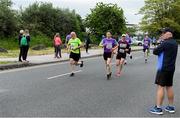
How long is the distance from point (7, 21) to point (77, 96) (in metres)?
35.2

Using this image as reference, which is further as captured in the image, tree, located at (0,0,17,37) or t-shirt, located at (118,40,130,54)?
tree, located at (0,0,17,37)

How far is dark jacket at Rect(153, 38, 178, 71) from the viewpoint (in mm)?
9863

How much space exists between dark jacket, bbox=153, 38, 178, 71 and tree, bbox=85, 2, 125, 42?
41.1 m

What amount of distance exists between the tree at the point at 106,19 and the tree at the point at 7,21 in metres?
9.04

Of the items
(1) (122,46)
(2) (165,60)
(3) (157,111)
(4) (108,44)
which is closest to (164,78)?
(2) (165,60)

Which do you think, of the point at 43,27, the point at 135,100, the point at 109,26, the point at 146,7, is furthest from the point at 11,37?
the point at 146,7

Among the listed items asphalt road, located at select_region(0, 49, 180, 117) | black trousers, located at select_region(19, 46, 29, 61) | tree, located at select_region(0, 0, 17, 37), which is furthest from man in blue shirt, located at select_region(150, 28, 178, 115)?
tree, located at select_region(0, 0, 17, 37)

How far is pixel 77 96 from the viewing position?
12.5 metres

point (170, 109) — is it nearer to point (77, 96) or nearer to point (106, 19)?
point (77, 96)

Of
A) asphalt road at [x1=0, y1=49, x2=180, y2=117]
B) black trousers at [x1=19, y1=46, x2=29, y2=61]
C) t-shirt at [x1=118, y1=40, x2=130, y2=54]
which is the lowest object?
asphalt road at [x1=0, y1=49, x2=180, y2=117]

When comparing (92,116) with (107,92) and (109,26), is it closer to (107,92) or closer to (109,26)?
(107,92)

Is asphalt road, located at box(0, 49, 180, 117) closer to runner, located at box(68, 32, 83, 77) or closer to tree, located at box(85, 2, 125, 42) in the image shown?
runner, located at box(68, 32, 83, 77)

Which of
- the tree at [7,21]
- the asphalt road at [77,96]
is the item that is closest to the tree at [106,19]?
the tree at [7,21]

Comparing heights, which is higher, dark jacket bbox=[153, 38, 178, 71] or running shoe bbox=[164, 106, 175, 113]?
dark jacket bbox=[153, 38, 178, 71]
